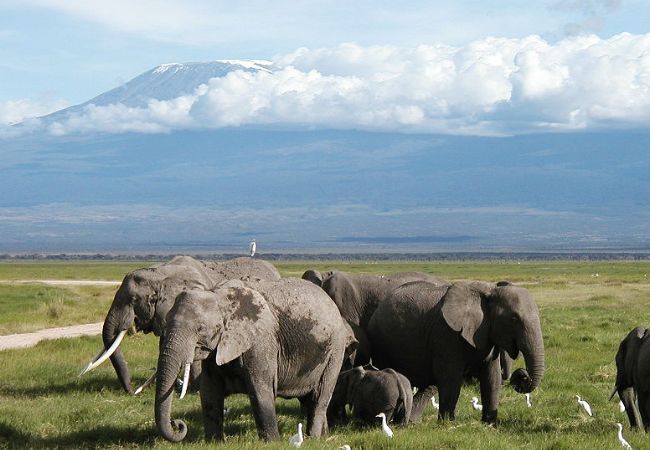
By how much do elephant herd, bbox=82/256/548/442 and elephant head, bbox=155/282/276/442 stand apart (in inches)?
0.5

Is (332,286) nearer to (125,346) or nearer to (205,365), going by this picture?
(205,365)

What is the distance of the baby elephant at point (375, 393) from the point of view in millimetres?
15469

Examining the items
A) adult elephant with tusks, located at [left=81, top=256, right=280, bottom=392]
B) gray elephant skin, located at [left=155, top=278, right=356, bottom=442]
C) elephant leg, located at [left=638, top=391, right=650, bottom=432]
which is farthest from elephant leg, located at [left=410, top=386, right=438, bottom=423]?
adult elephant with tusks, located at [left=81, top=256, right=280, bottom=392]

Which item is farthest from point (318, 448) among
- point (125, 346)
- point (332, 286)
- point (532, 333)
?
point (125, 346)

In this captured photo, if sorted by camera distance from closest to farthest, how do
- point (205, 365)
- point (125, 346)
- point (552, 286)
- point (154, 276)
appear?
point (205, 365)
point (154, 276)
point (125, 346)
point (552, 286)

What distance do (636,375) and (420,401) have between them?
3.74 m

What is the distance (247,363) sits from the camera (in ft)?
45.5

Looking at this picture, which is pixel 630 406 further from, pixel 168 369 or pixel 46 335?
pixel 46 335

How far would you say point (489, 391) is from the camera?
16297mm

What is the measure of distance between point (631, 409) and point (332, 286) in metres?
6.13

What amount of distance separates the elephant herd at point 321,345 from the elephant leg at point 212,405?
0.04ft

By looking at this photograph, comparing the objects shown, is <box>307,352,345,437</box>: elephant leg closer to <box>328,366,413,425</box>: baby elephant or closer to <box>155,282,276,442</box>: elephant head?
<box>328,366,413,425</box>: baby elephant

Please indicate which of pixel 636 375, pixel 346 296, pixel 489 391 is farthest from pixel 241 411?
pixel 636 375

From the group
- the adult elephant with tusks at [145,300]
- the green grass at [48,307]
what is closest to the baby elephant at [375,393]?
the adult elephant with tusks at [145,300]
